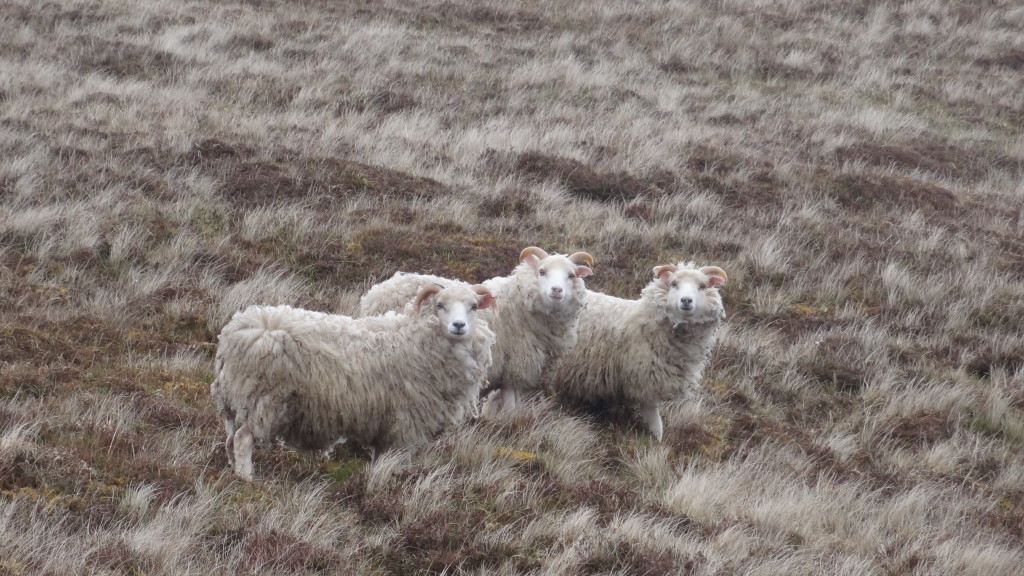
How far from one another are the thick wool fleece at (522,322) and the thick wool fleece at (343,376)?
3.32 feet

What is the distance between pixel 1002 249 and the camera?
12.8m

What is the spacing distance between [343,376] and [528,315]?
6.86 ft

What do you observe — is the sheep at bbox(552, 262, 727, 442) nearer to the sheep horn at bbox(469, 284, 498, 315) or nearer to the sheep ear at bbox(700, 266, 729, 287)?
the sheep ear at bbox(700, 266, 729, 287)

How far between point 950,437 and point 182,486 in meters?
6.24

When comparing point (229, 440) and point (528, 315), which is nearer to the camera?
point (229, 440)

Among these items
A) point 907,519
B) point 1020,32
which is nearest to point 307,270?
point 907,519

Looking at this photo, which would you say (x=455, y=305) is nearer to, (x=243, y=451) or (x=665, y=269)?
(x=243, y=451)

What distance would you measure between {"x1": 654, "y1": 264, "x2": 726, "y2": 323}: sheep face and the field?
88 centimetres

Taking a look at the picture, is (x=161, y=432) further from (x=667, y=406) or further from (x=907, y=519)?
(x=907, y=519)

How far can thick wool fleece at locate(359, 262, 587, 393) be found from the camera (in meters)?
7.18

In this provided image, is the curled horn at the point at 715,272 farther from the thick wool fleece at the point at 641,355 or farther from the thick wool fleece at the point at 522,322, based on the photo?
the thick wool fleece at the point at 522,322

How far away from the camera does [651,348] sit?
301 inches

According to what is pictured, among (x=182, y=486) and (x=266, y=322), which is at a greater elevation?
(x=266, y=322)

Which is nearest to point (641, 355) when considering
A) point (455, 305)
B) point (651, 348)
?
point (651, 348)
